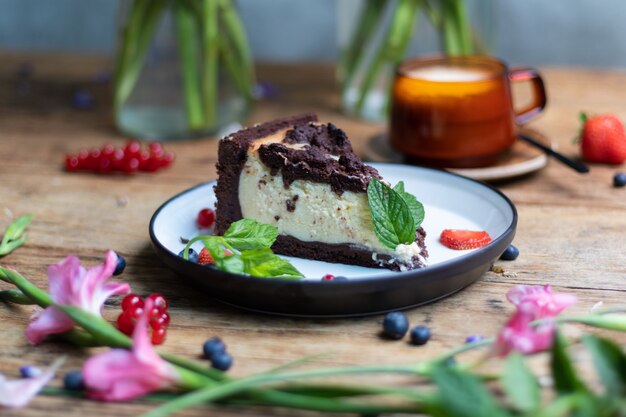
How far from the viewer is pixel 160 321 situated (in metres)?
1.41

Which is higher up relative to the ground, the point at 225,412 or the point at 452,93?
the point at 452,93

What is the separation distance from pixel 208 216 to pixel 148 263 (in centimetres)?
16

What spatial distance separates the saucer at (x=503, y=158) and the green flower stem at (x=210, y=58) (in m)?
0.45

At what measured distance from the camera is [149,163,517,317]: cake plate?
4.54 ft

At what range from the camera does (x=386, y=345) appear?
136cm

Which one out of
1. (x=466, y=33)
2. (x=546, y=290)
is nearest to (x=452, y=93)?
(x=466, y=33)

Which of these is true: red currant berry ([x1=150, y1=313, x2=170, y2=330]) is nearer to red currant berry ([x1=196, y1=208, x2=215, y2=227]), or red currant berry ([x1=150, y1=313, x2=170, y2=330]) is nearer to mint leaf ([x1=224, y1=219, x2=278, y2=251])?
mint leaf ([x1=224, y1=219, x2=278, y2=251])

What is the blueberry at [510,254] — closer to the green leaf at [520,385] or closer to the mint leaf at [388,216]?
the mint leaf at [388,216]

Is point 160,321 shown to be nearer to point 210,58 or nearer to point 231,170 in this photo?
point 231,170

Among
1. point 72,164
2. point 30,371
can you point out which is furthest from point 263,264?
point 72,164

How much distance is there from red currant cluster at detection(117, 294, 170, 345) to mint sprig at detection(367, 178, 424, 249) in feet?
1.33

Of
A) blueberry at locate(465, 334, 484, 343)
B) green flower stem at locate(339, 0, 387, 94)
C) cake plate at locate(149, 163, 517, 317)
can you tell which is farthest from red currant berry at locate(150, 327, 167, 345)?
green flower stem at locate(339, 0, 387, 94)

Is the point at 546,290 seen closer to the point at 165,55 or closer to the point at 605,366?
the point at 605,366

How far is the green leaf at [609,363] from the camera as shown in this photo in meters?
1.07
